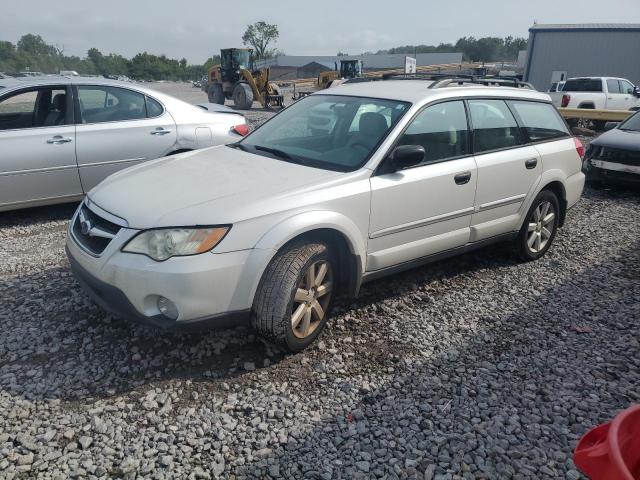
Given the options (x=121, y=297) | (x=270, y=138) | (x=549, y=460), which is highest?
(x=270, y=138)

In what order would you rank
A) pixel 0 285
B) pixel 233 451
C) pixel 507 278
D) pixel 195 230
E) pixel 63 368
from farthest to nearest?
pixel 507 278 → pixel 0 285 → pixel 63 368 → pixel 195 230 → pixel 233 451

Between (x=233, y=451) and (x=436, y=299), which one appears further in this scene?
(x=436, y=299)

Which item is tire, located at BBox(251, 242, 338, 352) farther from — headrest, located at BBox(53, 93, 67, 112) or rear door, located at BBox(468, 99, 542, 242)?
headrest, located at BBox(53, 93, 67, 112)

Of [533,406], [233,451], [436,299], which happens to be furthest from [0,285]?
[533,406]

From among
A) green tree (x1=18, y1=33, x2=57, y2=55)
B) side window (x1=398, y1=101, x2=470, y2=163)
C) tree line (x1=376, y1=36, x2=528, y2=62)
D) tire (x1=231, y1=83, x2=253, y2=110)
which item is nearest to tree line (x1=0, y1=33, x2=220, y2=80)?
green tree (x1=18, y1=33, x2=57, y2=55)

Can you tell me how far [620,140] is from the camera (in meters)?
8.03

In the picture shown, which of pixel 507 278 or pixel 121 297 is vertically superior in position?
pixel 121 297

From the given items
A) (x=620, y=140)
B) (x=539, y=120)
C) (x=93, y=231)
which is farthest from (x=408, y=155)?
(x=620, y=140)

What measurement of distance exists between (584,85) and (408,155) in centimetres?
1732

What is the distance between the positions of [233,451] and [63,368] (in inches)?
51.2

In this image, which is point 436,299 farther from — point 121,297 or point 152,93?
point 152,93

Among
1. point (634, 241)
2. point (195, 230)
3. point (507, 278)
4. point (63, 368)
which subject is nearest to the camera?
point (195, 230)

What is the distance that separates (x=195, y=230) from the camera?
286 centimetres

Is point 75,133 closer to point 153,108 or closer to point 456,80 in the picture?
point 153,108
